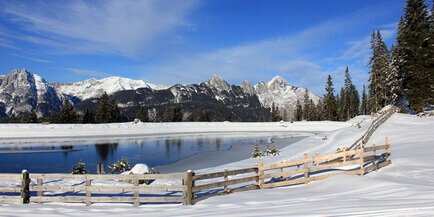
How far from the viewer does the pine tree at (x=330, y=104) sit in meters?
99.8

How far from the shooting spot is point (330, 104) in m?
100

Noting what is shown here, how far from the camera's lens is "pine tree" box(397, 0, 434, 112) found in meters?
50.3

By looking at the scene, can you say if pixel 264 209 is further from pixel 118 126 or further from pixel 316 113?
pixel 316 113

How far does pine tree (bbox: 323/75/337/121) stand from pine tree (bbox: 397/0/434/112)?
4482cm

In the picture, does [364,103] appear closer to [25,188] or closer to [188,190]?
[188,190]

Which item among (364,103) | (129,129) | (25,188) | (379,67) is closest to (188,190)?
(25,188)

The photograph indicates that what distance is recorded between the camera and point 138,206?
14.4 metres

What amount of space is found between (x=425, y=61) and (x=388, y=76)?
77.6ft

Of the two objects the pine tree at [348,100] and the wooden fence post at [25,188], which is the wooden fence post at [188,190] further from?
the pine tree at [348,100]

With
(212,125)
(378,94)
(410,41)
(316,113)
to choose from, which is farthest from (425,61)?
(316,113)

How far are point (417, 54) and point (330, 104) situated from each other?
49013mm

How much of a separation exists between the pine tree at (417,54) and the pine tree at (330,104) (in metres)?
44.8

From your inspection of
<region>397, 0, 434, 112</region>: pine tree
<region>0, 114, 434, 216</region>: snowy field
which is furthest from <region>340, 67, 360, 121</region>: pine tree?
<region>0, 114, 434, 216</region>: snowy field

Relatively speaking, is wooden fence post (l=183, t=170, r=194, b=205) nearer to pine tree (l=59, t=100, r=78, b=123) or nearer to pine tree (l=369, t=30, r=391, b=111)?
pine tree (l=369, t=30, r=391, b=111)
